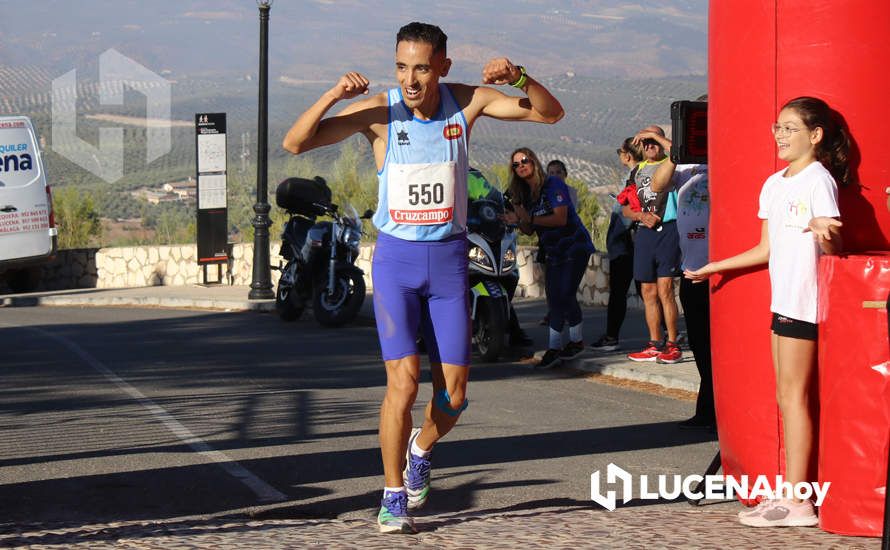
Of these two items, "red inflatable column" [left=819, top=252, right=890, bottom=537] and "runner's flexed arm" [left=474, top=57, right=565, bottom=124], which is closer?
"red inflatable column" [left=819, top=252, right=890, bottom=537]

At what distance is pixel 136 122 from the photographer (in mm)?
124250

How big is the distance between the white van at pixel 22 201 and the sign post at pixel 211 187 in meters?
2.65

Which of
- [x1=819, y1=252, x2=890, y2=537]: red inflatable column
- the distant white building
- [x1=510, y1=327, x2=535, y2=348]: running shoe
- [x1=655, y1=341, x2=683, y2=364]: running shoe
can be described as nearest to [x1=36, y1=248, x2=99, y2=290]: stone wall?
[x1=510, y1=327, x2=535, y2=348]: running shoe

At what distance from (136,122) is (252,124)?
32.8ft

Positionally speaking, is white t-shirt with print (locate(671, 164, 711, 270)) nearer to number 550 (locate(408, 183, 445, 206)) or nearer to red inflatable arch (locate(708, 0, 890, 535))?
red inflatable arch (locate(708, 0, 890, 535))

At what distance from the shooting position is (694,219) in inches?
385

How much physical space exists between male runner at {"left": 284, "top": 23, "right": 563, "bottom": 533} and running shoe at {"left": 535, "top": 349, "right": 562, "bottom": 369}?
6.32m

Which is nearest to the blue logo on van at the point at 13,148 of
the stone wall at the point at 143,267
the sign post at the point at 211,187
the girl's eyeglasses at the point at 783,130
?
the sign post at the point at 211,187

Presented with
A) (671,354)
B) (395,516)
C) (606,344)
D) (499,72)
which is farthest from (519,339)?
(395,516)

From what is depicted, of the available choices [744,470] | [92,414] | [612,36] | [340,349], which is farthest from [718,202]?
[612,36]

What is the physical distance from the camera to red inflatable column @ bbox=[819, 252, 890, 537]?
5.99m

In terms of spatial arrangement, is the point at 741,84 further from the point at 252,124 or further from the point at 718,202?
the point at 252,124

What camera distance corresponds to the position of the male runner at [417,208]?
6.53 metres

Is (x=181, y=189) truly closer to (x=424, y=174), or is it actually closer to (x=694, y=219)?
(x=694, y=219)
